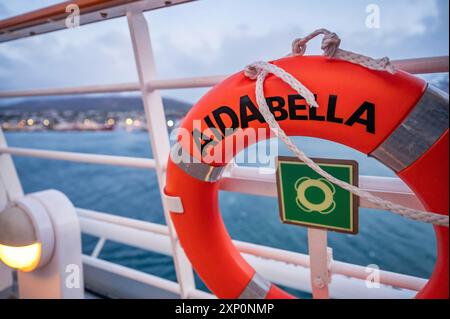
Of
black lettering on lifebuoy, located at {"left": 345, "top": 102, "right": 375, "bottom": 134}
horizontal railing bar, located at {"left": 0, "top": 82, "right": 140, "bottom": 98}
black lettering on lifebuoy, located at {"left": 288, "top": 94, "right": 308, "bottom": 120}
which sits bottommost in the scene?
black lettering on lifebuoy, located at {"left": 345, "top": 102, "right": 375, "bottom": 134}

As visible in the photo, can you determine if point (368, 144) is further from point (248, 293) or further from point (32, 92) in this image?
point (32, 92)

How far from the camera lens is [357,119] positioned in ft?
1.93

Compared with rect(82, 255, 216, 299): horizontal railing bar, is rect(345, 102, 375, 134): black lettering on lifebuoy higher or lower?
higher

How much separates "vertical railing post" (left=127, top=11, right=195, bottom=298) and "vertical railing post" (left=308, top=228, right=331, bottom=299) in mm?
442

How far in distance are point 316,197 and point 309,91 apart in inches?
12.4

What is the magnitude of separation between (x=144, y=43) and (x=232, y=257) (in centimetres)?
73

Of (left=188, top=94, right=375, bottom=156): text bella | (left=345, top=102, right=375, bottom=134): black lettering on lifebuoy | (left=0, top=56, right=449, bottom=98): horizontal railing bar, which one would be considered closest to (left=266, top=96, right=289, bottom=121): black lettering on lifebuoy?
(left=188, top=94, right=375, bottom=156): text bella

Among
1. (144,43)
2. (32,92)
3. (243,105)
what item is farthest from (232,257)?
(32,92)

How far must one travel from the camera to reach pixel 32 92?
1.23m

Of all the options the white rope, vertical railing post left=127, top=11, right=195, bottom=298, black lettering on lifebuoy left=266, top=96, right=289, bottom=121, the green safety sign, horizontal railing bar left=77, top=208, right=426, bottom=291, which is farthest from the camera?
vertical railing post left=127, top=11, right=195, bottom=298

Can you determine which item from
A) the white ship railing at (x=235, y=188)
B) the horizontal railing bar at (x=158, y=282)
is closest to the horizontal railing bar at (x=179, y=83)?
the white ship railing at (x=235, y=188)

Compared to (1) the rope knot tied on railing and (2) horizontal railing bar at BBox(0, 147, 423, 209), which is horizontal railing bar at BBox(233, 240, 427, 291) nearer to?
(2) horizontal railing bar at BBox(0, 147, 423, 209)

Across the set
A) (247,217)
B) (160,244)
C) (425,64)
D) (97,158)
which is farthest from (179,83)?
(247,217)

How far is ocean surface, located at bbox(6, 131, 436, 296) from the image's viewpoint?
4152mm
